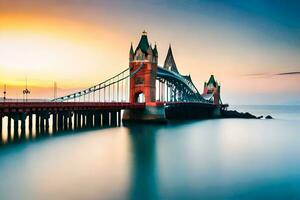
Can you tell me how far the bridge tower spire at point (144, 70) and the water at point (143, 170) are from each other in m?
30.9

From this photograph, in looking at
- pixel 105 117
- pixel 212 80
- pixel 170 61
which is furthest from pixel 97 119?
pixel 212 80

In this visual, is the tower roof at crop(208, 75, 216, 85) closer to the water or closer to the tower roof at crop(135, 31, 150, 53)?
the tower roof at crop(135, 31, 150, 53)

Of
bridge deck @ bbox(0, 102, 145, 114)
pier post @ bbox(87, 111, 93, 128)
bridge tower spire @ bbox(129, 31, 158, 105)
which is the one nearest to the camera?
bridge deck @ bbox(0, 102, 145, 114)

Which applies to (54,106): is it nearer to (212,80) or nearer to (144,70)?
(144,70)

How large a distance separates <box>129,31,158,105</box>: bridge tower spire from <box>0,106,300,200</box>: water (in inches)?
1216

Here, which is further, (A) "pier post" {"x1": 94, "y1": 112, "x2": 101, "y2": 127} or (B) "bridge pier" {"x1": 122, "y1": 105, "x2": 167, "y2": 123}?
(B) "bridge pier" {"x1": 122, "y1": 105, "x2": 167, "y2": 123}

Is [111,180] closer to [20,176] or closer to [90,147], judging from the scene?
[20,176]

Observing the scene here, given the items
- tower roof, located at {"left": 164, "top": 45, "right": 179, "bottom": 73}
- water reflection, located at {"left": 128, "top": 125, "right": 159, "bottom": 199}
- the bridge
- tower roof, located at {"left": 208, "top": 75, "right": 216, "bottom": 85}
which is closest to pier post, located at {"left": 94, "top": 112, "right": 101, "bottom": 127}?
the bridge

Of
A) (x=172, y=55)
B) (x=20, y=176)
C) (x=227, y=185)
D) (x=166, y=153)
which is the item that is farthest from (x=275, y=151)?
(x=172, y=55)

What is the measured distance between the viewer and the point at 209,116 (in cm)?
11500

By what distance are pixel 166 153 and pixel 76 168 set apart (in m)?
9.90

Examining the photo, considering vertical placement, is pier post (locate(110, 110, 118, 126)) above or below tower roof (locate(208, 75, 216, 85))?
below

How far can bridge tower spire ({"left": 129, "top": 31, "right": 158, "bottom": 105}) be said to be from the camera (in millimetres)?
68125

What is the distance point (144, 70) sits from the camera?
68.7 m
